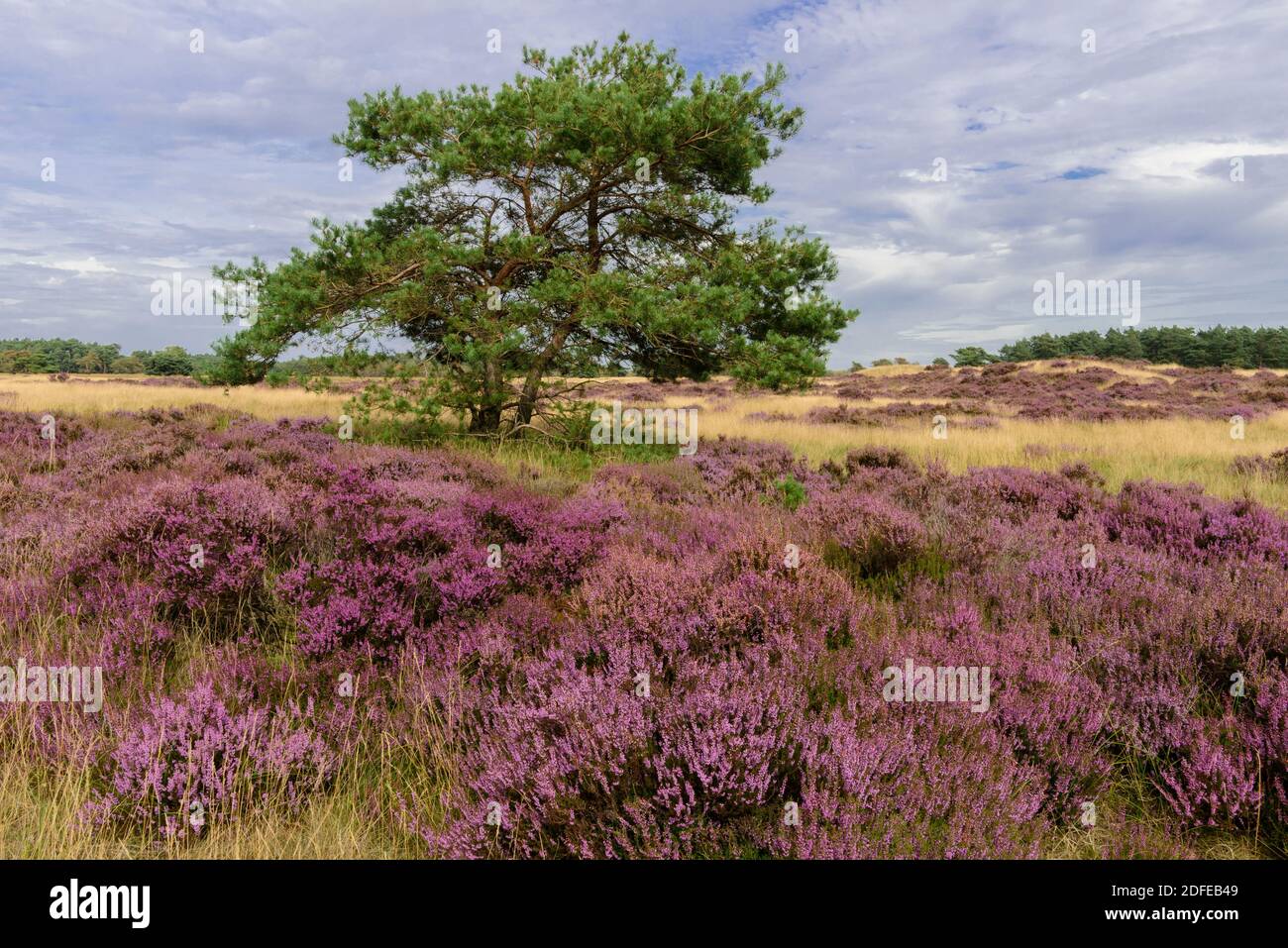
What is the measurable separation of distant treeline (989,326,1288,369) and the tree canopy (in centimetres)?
6207

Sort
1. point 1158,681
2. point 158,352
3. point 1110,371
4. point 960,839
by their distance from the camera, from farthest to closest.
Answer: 1. point 158,352
2. point 1110,371
3. point 1158,681
4. point 960,839

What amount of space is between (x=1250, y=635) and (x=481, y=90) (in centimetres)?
1233

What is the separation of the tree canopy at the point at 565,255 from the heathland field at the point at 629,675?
450cm

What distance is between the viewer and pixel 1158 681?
2.79 meters

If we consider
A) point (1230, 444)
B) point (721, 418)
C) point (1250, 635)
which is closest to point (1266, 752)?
point (1250, 635)

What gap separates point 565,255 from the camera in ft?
38.7

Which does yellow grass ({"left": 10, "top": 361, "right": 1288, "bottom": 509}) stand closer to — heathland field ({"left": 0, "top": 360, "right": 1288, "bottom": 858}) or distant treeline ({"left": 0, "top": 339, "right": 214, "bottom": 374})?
heathland field ({"left": 0, "top": 360, "right": 1288, "bottom": 858})

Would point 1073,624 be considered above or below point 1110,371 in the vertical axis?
below

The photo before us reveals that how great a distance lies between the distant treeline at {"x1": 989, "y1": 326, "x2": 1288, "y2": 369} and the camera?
63.8 metres

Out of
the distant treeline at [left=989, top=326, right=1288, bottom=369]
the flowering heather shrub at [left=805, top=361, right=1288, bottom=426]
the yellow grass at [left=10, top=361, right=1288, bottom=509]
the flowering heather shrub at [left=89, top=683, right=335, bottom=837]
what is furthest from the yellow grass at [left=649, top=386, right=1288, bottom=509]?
the distant treeline at [left=989, top=326, right=1288, bottom=369]

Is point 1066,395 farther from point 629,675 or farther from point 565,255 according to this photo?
point 629,675

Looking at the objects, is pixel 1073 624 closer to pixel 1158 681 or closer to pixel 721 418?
pixel 1158 681

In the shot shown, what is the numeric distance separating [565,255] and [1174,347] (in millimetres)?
83103
